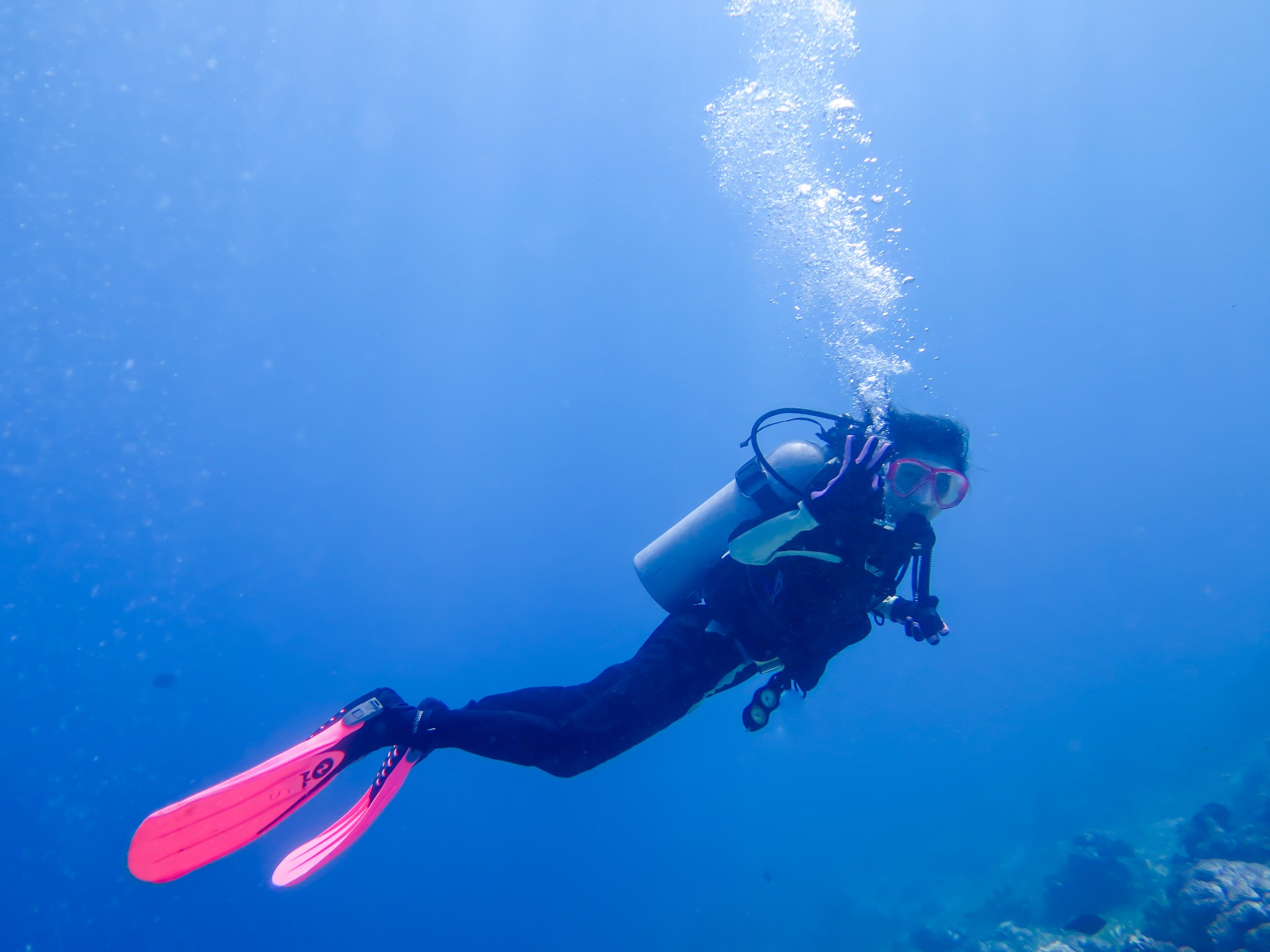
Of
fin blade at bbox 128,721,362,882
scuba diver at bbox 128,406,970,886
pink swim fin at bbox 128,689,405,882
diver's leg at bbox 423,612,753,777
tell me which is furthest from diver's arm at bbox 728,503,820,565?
fin blade at bbox 128,721,362,882

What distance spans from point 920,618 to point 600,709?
2086 mm

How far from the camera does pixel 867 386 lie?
20.1 feet

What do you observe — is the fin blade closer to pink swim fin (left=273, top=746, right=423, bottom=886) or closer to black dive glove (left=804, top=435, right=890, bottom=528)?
pink swim fin (left=273, top=746, right=423, bottom=886)

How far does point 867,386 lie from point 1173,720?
6632 cm

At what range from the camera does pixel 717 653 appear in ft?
13.4

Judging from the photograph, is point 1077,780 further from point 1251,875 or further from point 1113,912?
point 1251,875

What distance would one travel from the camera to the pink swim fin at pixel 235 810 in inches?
124

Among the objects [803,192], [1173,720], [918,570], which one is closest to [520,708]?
[918,570]

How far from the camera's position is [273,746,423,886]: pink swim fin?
12.5ft

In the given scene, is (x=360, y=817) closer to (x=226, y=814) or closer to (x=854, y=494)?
(x=226, y=814)

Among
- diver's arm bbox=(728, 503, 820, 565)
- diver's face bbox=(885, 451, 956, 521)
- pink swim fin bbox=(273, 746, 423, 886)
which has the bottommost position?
diver's face bbox=(885, 451, 956, 521)

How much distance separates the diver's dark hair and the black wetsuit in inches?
29.7

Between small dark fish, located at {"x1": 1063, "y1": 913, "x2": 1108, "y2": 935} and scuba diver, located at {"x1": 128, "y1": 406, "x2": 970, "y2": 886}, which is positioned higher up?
scuba diver, located at {"x1": 128, "y1": 406, "x2": 970, "y2": 886}

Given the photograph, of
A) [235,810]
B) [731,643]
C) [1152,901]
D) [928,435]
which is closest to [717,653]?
[731,643]
